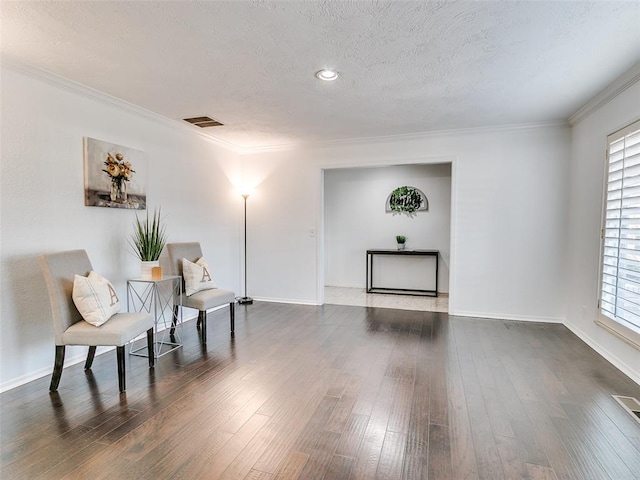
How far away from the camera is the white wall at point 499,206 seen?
4391 mm

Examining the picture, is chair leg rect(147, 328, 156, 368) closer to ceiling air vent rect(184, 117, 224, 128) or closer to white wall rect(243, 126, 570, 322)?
ceiling air vent rect(184, 117, 224, 128)

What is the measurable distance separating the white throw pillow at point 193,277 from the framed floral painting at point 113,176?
0.83 m

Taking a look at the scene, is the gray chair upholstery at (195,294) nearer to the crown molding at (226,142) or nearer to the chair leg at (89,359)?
the chair leg at (89,359)

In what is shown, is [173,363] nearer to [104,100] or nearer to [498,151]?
[104,100]

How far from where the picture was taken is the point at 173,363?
311 cm

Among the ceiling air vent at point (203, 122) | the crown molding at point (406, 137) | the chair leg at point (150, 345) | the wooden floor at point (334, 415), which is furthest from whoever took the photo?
the crown molding at point (406, 137)


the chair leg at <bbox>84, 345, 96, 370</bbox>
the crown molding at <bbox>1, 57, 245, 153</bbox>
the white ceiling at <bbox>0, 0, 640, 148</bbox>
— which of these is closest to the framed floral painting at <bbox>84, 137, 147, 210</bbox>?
the crown molding at <bbox>1, 57, 245, 153</bbox>

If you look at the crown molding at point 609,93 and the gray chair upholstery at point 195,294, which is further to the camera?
the gray chair upholstery at point 195,294

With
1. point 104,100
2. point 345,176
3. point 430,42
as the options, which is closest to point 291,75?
point 430,42

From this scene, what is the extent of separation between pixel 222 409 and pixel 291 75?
2595 mm

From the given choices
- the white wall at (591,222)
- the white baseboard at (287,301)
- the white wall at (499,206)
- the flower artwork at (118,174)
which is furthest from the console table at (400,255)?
the flower artwork at (118,174)

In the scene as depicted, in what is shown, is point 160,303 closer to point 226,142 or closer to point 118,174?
point 118,174

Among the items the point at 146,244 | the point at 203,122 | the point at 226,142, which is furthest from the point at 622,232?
the point at 226,142

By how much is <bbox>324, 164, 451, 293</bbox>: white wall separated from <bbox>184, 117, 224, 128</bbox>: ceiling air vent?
8.52 feet
